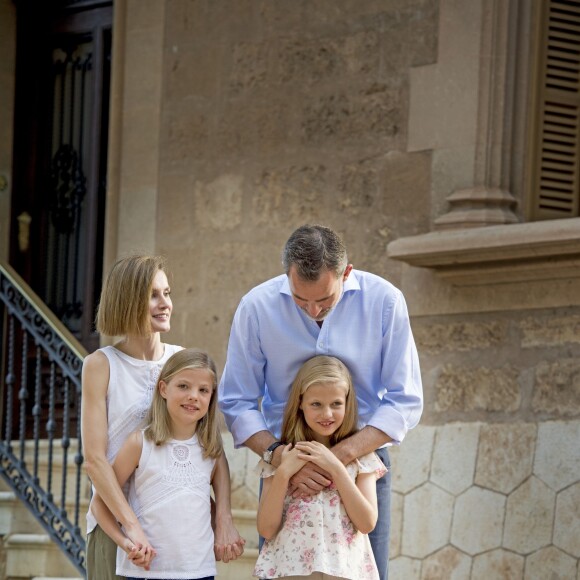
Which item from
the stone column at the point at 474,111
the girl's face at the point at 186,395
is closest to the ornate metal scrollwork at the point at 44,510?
the stone column at the point at 474,111

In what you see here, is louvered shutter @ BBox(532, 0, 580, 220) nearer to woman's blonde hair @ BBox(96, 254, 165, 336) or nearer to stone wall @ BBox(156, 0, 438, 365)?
stone wall @ BBox(156, 0, 438, 365)

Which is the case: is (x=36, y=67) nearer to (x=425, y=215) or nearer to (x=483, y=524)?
(x=425, y=215)

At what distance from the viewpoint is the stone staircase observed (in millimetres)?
6746

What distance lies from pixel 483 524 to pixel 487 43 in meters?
2.02

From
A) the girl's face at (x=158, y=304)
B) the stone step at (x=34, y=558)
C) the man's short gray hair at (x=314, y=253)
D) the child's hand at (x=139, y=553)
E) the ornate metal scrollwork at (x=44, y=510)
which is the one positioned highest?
the man's short gray hair at (x=314, y=253)

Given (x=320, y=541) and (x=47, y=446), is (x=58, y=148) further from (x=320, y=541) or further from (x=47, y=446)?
(x=320, y=541)

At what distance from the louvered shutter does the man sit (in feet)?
8.12

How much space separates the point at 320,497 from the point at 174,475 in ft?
1.36

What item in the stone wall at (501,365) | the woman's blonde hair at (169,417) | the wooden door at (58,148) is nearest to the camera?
the woman's blonde hair at (169,417)

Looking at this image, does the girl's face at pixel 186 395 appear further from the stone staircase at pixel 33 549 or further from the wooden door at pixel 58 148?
the wooden door at pixel 58 148

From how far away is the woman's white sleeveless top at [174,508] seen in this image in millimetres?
4098

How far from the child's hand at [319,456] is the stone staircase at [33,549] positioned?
2.68 metres

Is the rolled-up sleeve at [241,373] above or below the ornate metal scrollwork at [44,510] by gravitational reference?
above

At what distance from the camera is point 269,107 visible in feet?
23.7
